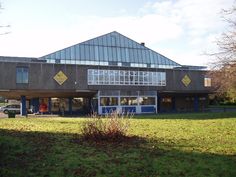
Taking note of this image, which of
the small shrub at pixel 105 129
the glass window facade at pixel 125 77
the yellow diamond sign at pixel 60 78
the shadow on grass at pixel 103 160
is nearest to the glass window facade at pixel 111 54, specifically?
the glass window facade at pixel 125 77

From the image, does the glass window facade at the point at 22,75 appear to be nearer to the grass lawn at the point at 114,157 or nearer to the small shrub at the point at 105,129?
the grass lawn at the point at 114,157

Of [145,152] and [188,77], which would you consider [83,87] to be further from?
[145,152]

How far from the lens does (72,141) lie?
45.1 ft

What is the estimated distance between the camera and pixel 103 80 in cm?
5288

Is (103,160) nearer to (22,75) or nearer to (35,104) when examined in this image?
(22,75)

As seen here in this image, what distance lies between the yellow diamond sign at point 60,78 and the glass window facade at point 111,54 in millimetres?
7586

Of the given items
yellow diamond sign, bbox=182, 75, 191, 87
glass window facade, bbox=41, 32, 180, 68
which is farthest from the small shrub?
yellow diamond sign, bbox=182, 75, 191, 87

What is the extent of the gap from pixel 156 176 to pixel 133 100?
46.0 m

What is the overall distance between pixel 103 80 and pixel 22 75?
11.3 m

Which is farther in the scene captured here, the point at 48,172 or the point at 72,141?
the point at 72,141

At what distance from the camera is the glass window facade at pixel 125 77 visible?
172 feet

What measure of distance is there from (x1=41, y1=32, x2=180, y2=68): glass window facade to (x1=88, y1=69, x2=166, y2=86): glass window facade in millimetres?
6264

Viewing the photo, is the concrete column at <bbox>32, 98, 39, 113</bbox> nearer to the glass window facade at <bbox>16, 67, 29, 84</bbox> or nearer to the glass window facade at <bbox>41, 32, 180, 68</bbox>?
the glass window facade at <bbox>41, 32, 180, 68</bbox>

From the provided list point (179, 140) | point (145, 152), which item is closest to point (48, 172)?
point (145, 152)
